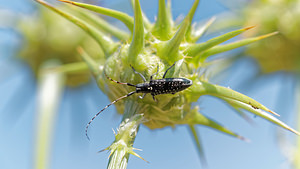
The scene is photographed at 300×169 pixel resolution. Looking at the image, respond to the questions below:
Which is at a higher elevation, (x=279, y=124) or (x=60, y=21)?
(x=60, y=21)

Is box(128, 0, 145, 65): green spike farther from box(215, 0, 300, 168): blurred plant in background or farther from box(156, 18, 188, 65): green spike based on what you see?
box(215, 0, 300, 168): blurred plant in background

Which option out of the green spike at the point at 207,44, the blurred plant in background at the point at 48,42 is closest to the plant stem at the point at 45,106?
the blurred plant in background at the point at 48,42

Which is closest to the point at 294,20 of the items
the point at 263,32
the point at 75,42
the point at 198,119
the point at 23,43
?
the point at 263,32

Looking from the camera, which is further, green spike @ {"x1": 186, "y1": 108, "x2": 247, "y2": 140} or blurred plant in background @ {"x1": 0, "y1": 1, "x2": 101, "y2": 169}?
blurred plant in background @ {"x1": 0, "y1": 1, "x2": 101, "y2": 169}

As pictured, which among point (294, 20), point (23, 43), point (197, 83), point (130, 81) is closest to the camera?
point (197, 83)

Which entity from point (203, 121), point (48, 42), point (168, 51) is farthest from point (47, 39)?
point (203, 121)

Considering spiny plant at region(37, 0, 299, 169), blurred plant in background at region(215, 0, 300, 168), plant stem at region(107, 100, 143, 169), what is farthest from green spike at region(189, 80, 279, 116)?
blurred plant in background at region(215, 0, 300, 168)

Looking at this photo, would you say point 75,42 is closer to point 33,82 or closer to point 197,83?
point 33,82

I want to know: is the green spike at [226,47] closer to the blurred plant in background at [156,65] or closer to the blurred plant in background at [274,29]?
the blurred plant in background at [156,65]

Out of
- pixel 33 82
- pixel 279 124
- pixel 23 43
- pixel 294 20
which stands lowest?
pixel 279 124
